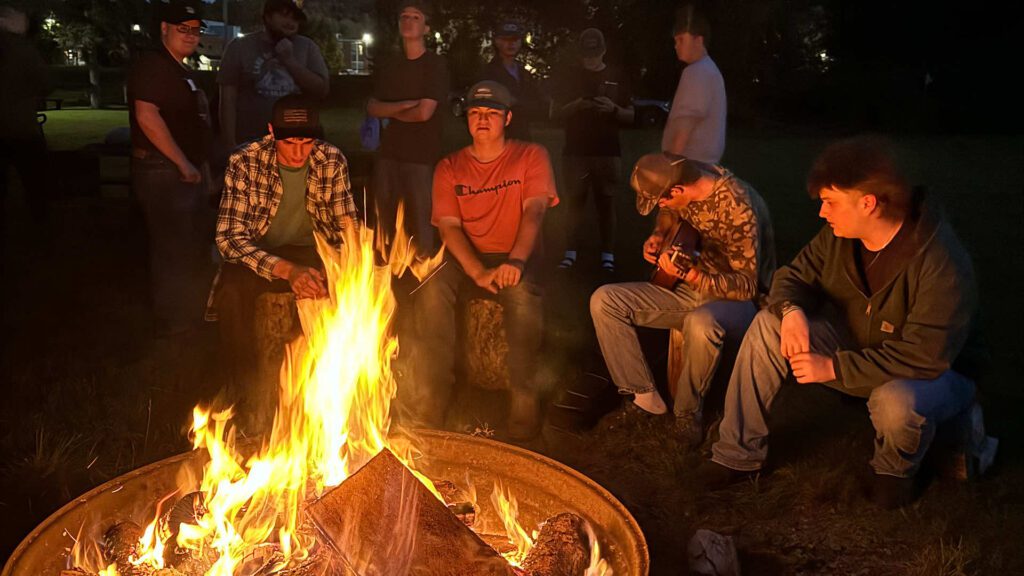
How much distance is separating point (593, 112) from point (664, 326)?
3.39 m

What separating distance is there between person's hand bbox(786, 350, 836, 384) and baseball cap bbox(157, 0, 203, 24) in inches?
169

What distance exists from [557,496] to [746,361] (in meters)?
1.24

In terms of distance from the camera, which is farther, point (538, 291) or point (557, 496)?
point (538, 291)

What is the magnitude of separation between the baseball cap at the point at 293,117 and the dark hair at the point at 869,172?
8.88ft

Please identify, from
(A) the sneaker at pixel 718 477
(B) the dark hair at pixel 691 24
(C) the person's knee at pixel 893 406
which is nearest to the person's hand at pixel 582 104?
(B) the dark hair at pixel 691 24

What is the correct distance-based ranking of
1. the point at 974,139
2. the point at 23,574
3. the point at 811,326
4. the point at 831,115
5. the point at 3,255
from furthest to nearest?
the point at 831,115, the point at 974,139, the point at 3,255, the point at 811,326, the point at 23,574

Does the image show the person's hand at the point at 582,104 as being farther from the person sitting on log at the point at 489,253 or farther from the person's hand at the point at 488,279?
the person's hand at the point at 488,279

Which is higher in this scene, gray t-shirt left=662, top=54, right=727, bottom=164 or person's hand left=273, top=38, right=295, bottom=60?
person's hand left=273, top=38, right=295, bottom=60

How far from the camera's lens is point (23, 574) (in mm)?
2779

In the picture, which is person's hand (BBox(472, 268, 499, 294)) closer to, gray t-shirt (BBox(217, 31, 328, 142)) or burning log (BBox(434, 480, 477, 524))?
burning log (BBox(434, 480, 477, 524))

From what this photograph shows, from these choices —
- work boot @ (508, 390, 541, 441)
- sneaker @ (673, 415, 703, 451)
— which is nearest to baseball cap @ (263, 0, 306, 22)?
work boot @ (508, 390, 541, 441)

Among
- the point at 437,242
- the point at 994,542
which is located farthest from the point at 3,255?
the point at 994,542

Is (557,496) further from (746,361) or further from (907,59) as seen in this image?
(907,59)

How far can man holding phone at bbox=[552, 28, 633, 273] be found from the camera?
7.57m
